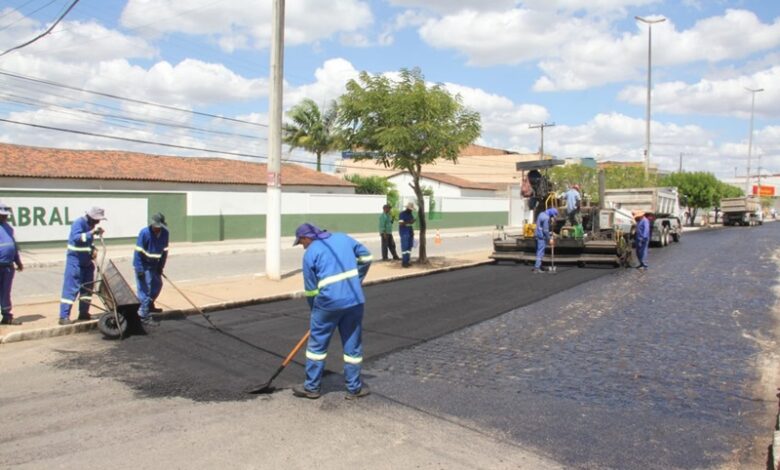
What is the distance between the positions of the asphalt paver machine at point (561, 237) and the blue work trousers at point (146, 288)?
972cm

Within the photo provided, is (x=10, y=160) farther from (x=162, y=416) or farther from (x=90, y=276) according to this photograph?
(x=162, y=416)

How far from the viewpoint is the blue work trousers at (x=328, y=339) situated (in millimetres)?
5449

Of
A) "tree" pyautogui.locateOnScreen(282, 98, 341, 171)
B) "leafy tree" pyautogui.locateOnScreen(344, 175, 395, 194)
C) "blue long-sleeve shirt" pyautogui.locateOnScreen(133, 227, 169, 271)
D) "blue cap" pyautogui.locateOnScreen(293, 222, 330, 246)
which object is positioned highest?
"tree" pyautogui.locateOnScreen(282, 98, 341, 171)

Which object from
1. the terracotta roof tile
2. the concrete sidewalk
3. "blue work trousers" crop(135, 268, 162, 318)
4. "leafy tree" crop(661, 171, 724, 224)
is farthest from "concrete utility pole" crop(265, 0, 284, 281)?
"leafy tree" crop(661, 171, 724, 224)

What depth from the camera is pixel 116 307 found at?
24.8 feet

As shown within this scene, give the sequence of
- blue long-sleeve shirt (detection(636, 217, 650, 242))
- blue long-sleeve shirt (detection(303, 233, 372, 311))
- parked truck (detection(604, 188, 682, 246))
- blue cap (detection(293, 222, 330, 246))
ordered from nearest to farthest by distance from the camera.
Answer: blue long-sleeve shirt (detection(303, 233, 372, 311)) < blue cap (detection(293, 222, 330, 246)) < blue long-sleeve shirt (detection(636, 217, 650, 242)) < parked truck (detection(604, 188, 682, 246))

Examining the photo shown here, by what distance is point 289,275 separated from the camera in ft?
46.0

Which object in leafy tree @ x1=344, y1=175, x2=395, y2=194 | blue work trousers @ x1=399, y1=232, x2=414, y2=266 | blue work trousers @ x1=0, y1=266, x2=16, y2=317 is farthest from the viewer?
leafy tree @ x1=344, y1=175, x2=395, y2=194

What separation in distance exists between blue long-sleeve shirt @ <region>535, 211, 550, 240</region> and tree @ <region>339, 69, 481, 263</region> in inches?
98.1

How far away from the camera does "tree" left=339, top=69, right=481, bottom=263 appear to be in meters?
14.4

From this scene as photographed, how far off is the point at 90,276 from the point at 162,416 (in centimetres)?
401

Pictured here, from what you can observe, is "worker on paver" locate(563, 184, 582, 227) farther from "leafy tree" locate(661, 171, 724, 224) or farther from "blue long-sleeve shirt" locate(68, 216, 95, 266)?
"leafy tree" locate(661, 171, 724, 224)

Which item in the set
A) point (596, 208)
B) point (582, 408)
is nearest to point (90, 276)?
point (582, 408)

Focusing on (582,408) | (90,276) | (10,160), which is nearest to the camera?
(582,408)
